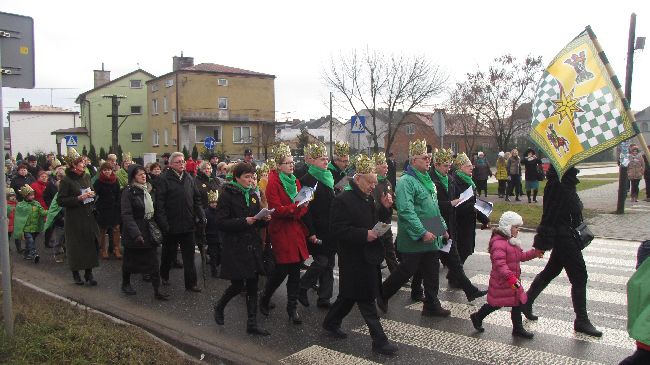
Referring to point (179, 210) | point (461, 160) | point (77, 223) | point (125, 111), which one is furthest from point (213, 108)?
point (461, 160)

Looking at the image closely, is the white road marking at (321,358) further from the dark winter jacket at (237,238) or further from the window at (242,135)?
the window at (242,135)

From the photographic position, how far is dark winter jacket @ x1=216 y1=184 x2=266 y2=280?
6180 millimetres

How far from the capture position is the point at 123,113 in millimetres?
62125

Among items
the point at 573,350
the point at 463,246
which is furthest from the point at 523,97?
the point at 573,350

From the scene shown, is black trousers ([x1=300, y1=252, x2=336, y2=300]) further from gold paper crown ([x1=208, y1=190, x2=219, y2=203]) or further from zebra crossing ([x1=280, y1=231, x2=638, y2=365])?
gold paper crown ([x1=208, y1=190, x2=219, y2=203])

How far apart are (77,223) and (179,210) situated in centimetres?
175

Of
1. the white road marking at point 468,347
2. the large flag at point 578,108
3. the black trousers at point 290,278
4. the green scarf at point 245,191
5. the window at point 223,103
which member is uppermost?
the window at point 223,103

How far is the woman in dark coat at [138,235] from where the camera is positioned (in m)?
7.84

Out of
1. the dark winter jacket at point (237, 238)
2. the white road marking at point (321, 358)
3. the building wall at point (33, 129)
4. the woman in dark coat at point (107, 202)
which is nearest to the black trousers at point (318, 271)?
the dark winter jacket at point (237, 238)

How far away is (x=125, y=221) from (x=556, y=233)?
17.9 ft

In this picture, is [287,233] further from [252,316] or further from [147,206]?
[147,206]

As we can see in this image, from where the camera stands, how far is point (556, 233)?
5988 millimetres

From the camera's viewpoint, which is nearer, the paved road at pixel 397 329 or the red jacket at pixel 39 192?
the paved road at pixel 397 329

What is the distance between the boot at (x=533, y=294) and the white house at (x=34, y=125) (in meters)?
81.6
